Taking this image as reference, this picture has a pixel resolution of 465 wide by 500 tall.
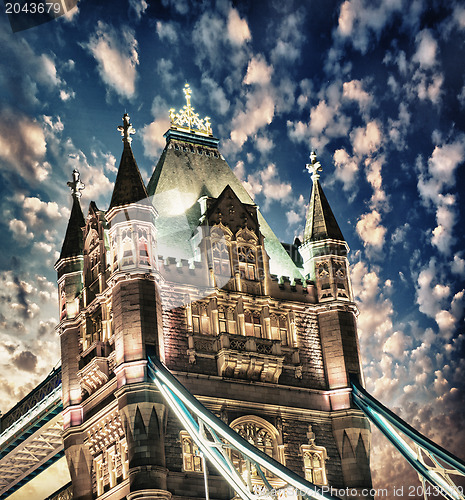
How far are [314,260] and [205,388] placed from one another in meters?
9.66

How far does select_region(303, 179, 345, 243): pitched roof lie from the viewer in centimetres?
5684

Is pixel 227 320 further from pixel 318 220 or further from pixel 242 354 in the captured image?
pixel 318 220

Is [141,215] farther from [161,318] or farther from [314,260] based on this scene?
[314,260]

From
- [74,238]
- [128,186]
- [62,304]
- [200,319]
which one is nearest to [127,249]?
[128,186]

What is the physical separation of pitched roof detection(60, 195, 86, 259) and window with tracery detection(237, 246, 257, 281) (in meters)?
8.07

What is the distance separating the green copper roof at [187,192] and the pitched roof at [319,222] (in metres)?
1.92

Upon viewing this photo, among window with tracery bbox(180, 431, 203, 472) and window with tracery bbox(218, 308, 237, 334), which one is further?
window with tracery bbox(218, 308, 237, 334)

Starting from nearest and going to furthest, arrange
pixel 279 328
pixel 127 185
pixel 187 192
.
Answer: pixel 127 185 < pixel 279 328 < pixel 187 192

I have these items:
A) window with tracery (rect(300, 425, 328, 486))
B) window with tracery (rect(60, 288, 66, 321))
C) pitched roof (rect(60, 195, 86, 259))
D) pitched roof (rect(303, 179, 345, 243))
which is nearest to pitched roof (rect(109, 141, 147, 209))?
pitched roof (rect(60, 195, 86, 259))

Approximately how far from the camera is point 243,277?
178ft

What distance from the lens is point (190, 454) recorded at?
48.6m

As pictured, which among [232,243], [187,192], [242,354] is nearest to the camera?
[242,354]

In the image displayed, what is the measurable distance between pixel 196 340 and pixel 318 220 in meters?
10.0

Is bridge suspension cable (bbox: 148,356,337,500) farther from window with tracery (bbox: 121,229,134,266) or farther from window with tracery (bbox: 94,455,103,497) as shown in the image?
window with tracery (bbox: 94,455,103,497)
